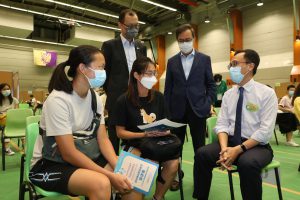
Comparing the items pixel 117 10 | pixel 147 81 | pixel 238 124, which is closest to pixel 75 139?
pixel 147 81

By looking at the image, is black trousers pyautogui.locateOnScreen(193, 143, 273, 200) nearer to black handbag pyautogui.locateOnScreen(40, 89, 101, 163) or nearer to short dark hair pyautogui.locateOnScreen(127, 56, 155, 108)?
short dark hair pyautogui.locateOnScreen(127, 56, 155, 108)

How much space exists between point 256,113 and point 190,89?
77 cm

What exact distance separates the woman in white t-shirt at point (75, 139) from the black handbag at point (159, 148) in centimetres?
33

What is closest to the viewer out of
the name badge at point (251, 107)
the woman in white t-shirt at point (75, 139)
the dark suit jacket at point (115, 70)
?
the woman in white t-shirt at point (75, 139)

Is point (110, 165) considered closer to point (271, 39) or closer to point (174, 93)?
point (174, 93)

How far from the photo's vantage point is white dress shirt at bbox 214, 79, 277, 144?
222cm

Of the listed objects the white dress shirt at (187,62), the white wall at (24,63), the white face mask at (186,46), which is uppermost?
the white wall at (24,63)

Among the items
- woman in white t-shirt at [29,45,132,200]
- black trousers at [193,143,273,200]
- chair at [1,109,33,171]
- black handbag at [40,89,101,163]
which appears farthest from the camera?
chair at [1,109,33,171]

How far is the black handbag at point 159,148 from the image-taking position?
7.04 ft

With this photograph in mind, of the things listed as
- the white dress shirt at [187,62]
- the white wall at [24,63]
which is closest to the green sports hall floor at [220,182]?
the white dress shirt at [187,62]

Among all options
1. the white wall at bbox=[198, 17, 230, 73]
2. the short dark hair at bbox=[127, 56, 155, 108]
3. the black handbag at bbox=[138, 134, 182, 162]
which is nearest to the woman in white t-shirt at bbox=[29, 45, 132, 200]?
the black handbag at bbox=[138, 134, 182, 162]

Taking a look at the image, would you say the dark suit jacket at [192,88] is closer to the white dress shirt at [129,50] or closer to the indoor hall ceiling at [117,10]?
the white dress shirt at [129,50]

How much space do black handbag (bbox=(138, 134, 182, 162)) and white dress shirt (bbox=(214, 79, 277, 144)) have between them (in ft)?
1.51

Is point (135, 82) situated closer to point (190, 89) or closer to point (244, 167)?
point (190, 89)
